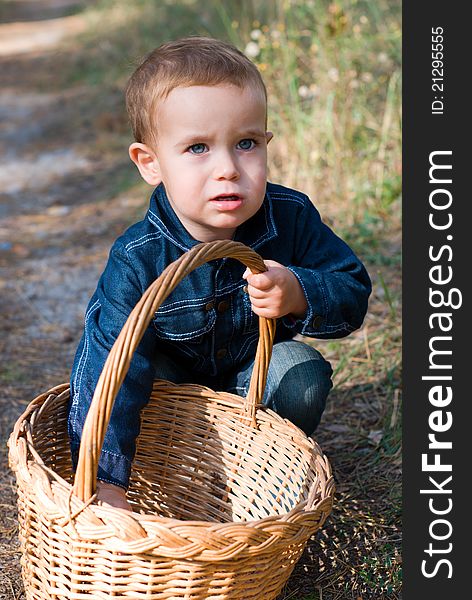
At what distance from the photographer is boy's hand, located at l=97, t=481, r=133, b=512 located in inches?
67.3

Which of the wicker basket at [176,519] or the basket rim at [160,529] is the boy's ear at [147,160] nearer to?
the wicker basket at [176,519]

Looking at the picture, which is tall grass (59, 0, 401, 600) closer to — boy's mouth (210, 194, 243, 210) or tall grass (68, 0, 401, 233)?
tall grass (68, 0, 401, 233)

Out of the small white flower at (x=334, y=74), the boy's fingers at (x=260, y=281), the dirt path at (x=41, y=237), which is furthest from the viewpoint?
the small white flower at (x=334, y=74)

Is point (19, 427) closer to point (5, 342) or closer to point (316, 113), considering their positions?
point (5, 342)

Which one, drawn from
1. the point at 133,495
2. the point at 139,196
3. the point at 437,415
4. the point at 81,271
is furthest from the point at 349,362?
the point at 139,196

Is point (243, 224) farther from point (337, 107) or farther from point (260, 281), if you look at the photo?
point (337, 107)

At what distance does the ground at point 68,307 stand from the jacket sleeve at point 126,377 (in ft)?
1.27

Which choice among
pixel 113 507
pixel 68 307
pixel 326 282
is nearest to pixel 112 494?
pixel 113 507

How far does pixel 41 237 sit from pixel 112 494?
270cm

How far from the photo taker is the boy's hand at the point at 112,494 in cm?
171

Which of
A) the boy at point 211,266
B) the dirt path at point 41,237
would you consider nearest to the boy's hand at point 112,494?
the boy at point 211,266

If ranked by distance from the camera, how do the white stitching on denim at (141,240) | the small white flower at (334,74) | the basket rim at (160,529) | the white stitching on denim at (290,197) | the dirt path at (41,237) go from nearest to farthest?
1. the basket rim at (160,529)
2. the white stitching on denim at (141,240)
3. the white stitching on denim at (290,197)
4. the dirt path at (41,237)
5. the small white flower at (334,74)

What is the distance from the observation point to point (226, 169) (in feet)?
5.67

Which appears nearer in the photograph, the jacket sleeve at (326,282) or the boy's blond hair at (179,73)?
the boy's blond hair at (179,73)
